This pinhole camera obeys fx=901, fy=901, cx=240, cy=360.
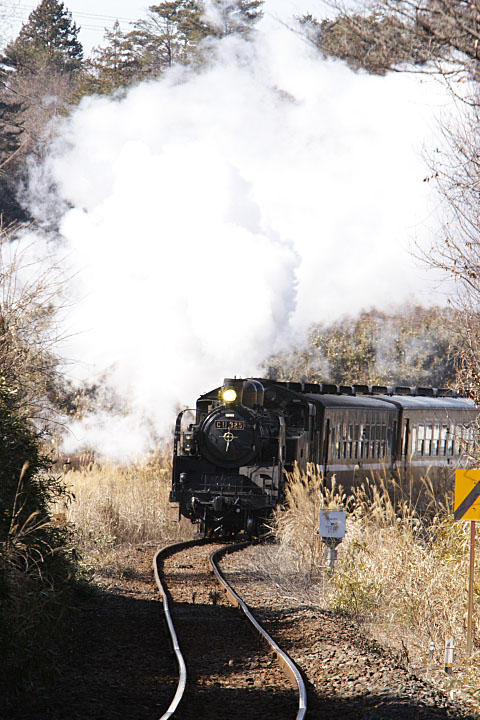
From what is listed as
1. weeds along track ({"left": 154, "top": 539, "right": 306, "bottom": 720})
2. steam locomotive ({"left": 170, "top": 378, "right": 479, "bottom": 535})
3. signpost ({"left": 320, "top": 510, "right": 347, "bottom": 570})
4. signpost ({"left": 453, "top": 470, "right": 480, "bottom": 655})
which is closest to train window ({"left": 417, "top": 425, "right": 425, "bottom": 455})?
steam locomotive ({"left": 170, "top": 378, "right": 479, "bottom": 535})

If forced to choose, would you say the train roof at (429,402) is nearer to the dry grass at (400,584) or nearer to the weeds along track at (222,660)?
the dry grass at (400,584)

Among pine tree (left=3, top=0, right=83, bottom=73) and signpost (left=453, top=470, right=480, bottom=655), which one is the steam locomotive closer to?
signpost (left=453, top=470, right=480, bottom=655)

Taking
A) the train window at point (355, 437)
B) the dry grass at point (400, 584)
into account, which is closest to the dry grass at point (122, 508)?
the train window at point (355, 437)

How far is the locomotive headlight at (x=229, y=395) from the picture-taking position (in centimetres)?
1475

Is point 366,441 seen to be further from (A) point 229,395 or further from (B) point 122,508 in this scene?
(B) point 122,508

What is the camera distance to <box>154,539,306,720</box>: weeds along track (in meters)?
5.93

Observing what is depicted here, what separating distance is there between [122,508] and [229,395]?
264cm

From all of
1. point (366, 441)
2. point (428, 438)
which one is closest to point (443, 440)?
point (428, 438)

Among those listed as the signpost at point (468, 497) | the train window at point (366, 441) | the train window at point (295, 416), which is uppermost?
the train window at point (295, 416)

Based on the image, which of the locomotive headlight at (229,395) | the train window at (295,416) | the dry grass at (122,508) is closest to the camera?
the dry grass at (122,508)

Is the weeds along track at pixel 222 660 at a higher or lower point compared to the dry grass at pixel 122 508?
lower

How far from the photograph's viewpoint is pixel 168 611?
28.5 feet

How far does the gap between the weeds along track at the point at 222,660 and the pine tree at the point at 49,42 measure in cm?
3495

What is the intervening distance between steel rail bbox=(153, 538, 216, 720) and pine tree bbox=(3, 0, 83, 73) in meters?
31.6
